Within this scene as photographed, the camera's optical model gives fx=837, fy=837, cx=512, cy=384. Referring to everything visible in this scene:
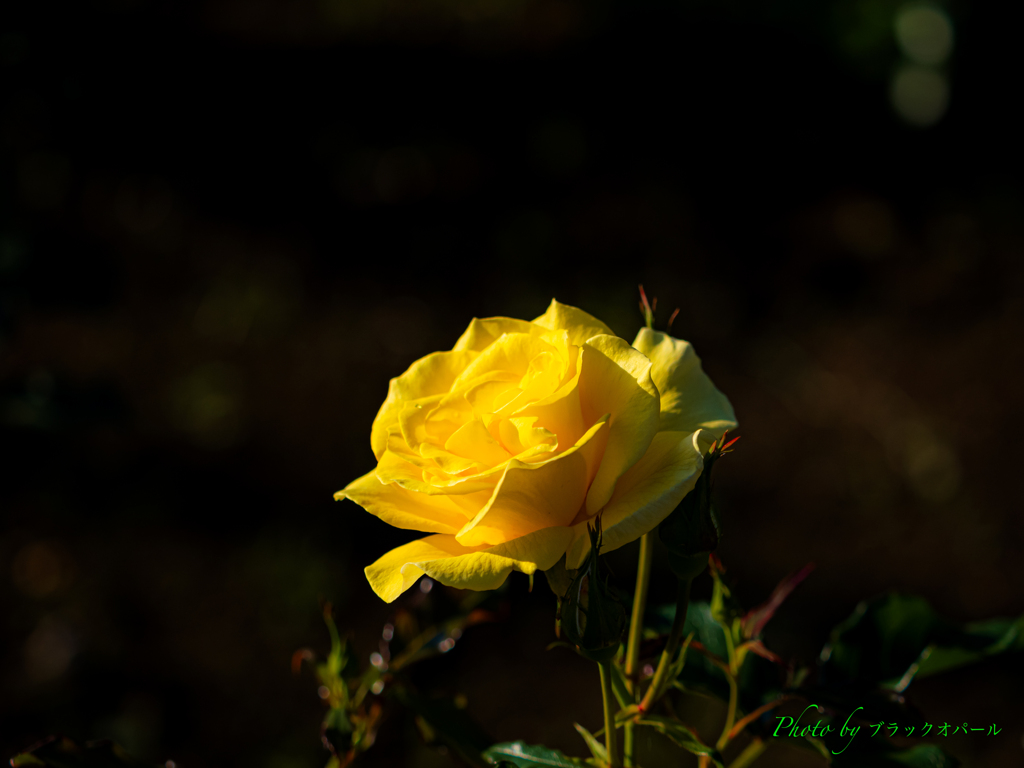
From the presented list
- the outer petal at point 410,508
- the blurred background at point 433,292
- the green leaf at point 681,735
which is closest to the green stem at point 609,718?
the green leaf at point 681,735

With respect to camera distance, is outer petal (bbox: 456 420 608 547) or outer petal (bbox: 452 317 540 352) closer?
outer petal (bbox: 456 420 608 547)

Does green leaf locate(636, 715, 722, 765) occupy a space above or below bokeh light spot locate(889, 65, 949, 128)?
below

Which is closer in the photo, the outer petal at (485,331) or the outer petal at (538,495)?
the outer petal at (538,495)

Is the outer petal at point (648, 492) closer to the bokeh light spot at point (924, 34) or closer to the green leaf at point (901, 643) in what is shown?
the green leaf at point (901, 643)

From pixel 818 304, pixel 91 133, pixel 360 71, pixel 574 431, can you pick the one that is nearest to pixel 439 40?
pixel 360 71

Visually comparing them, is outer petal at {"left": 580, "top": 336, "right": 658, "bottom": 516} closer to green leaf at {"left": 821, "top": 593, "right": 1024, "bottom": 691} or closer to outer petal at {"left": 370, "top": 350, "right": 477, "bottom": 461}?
outer petal at {"left": 370, "top": 350, "right": 477, "bottom": 461}

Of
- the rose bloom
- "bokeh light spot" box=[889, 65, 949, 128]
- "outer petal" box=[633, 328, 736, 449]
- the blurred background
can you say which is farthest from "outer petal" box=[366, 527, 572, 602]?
"bokeh light spot" box=[889, 65, 949, 128]

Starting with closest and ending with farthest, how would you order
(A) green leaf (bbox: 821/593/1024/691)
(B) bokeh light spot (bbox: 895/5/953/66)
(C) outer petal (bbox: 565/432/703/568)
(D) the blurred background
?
(C) outer petal (bbox: 565/432/703/568) < (A) green leaf (bbox: 821/593/1024/691) < (D) the blurred background < (B) bokeh light spot (bbox: 895/5/953/66)
